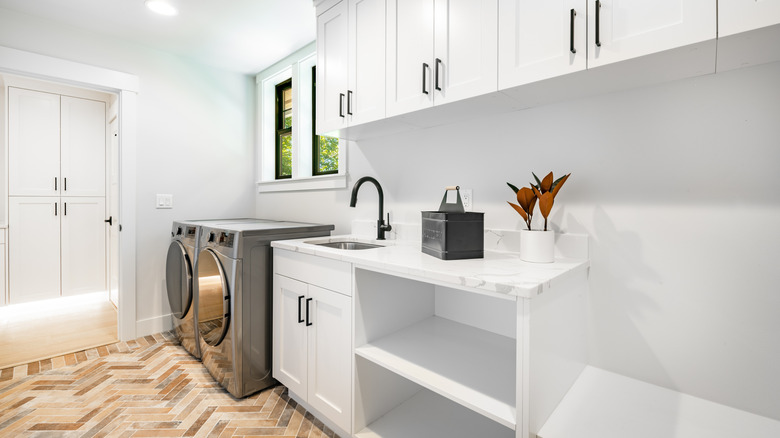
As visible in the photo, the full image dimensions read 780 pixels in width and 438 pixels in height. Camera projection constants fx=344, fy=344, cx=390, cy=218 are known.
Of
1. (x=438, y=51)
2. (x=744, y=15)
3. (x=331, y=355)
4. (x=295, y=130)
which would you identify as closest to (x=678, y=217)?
(x=744, y=15)

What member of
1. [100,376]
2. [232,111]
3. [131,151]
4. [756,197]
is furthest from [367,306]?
[232,111]

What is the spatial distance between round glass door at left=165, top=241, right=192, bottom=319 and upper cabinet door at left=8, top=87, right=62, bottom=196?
6.88 feet

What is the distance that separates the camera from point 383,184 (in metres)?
2.29

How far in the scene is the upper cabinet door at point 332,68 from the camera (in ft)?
6.48

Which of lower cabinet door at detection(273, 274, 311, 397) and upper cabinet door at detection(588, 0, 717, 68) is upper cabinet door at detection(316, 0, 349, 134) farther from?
upper cabinet door at detection(588, 0, 717, 68)

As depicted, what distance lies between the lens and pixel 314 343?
1713mm

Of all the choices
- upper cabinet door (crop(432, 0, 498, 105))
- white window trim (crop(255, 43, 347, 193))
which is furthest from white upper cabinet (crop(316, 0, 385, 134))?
white window trim (crop(255, 43, 347, 193))

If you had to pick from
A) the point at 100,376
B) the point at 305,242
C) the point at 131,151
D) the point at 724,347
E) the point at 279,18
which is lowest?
the point at 100,376

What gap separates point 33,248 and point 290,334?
12.0ft

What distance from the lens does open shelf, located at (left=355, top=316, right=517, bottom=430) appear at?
3.76 feet

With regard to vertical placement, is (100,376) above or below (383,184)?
below

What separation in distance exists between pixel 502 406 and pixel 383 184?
1504 millimetres

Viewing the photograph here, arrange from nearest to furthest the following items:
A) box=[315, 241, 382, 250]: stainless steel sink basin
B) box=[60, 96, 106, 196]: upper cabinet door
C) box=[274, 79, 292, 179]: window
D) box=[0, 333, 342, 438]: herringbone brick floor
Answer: box=[0, 333, 342, 438]: herringbone brick floor, box=[315, 241, 382, 250]: stainless steel sink basin, box=[274, 79, 292, 179]: window, box=[60, 96, 106, 196]: upper cabinet door

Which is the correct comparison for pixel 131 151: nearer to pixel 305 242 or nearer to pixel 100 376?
pixel 100 376
